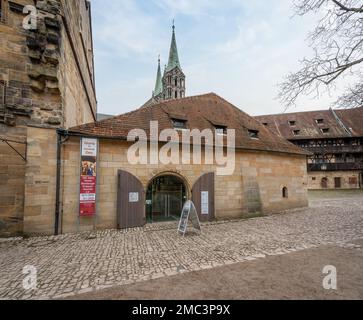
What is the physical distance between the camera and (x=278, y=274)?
3959mm

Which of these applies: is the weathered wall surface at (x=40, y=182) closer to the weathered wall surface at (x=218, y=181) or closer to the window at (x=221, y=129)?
the weathered wall surface at (x=218, y=181)

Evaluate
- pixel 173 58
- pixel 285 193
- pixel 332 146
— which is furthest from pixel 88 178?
pixel 173 58

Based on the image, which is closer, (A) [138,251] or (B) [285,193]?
(A) [138,251]

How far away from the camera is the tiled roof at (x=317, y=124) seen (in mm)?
28719

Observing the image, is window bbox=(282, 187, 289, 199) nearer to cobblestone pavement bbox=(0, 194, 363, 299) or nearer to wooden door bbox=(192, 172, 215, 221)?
cobblestone pavement bbox=(0, 194, 363, 299)

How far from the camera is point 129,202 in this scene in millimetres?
8008

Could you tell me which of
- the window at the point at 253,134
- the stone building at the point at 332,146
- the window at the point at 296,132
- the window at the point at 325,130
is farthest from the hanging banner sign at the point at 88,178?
the window at the point at 325,130

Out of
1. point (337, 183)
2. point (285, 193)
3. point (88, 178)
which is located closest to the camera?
point (88, 178)

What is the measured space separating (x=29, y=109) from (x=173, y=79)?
41.3 meters

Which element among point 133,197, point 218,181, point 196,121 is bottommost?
point 133,197

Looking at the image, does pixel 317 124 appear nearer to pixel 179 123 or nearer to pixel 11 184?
pixel 179 123

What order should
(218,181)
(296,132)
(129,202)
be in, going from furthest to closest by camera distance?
1. (296,132)
2. (218,181)
3. (129,202)
